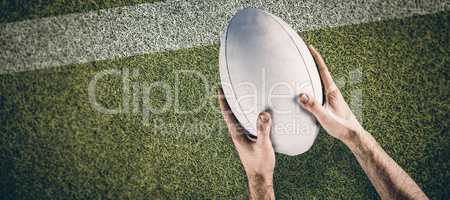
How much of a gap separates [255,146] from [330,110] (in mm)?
346

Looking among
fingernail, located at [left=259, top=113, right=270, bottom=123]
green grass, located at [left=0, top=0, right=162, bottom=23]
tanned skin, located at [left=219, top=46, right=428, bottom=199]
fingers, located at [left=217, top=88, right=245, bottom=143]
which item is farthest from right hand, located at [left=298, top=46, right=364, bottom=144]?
green grass, located at [left=0, top=0, right=162, bottom=23]

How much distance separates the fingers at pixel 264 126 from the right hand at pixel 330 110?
0.43 feet

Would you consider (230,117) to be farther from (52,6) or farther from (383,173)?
(52,6)

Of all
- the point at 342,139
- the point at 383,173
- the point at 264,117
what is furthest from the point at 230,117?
the point at 383,173

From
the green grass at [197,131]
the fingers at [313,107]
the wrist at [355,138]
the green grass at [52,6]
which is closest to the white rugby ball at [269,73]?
the fingers at [313,107]

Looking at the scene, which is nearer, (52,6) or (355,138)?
(355,138)

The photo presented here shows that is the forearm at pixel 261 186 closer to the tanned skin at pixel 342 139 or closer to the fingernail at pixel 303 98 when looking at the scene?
the tanned skin at pixel 342 139

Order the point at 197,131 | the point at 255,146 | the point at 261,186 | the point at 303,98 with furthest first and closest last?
the point at 197,131 < the point at 261,186 < the point at 255,146 < the point at 303,98

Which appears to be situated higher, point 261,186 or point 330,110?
point 330,110

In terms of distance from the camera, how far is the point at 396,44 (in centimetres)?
211

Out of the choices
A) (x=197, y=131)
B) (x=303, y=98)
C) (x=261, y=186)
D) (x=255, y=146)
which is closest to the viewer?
(x=303, y=98)

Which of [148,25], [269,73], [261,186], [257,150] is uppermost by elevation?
[148,25]

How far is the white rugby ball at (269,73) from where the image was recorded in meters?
1.45

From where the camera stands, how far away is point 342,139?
1767mm
